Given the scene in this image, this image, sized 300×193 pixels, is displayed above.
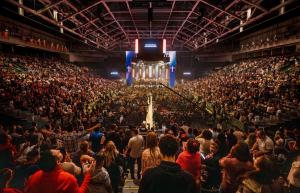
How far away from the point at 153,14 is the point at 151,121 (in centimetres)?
1498

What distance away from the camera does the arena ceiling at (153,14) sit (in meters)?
22.2

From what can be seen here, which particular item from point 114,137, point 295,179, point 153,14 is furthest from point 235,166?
point 153,14

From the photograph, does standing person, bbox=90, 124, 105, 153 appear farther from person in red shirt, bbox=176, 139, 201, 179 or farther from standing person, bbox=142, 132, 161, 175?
person in red shirt, bbox=176, 139, 201, 179

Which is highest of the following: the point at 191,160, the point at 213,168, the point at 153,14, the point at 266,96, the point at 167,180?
the point at 153,14

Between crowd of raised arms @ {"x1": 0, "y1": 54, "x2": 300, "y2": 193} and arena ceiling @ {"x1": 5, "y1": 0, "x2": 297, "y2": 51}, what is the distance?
554 cm

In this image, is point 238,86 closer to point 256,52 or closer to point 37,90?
point 256,52

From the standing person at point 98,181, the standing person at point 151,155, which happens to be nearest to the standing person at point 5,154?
the standing person at point 98,181

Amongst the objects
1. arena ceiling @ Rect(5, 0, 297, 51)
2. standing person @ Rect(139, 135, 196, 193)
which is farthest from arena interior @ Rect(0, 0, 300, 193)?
arena ceiling @ Rect(5, 0, 297, 51)

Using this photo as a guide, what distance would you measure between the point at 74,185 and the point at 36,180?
405mm

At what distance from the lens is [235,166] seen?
163 inches

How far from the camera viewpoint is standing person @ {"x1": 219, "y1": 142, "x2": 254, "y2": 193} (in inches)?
161

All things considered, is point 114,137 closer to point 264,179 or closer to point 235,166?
point 235,166

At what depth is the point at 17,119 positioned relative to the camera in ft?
49.9

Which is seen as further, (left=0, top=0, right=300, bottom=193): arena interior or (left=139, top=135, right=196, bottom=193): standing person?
(left=0, top=0, right=300, bottom=193): arena interior
